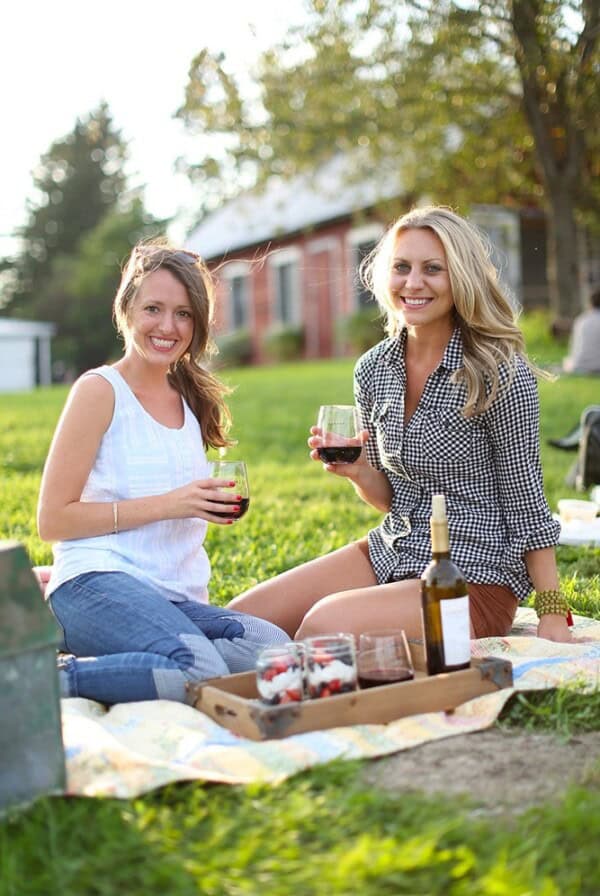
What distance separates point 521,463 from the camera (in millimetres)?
4051

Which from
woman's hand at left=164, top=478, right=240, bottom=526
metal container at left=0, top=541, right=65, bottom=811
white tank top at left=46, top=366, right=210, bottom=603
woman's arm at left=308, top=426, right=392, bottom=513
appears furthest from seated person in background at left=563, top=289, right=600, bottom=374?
metal container at left=0, top=541, right=65, bottom=811

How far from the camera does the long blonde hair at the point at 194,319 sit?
4.07 m

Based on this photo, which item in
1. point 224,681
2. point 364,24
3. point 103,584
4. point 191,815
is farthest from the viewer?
point 364,24

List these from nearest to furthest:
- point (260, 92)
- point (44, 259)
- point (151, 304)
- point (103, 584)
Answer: point (103, 584)
point (151, 304)
point (260, 92)
point (44, 259)

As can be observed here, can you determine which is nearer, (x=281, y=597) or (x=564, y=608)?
(x=564, y=608)

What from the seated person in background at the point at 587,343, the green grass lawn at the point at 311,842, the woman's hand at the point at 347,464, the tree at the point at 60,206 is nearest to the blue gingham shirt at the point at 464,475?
the woman's hand at the point at 347,464

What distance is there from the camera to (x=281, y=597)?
14.5 feet

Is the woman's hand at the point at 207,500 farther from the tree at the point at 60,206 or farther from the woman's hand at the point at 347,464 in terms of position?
the tree at the point at 60,206

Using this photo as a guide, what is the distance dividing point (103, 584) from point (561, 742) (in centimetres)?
156

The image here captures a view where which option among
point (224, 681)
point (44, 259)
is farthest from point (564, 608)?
point (44, 259)

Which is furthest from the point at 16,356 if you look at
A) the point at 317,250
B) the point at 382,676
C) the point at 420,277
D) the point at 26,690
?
the point at 26,690

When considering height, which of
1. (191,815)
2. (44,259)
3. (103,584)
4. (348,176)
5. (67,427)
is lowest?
(191,815)

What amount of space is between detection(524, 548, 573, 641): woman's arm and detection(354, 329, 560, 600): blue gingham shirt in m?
0.05

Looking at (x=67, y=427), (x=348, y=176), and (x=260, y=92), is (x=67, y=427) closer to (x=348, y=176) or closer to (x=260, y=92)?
(x=260, y=92)
